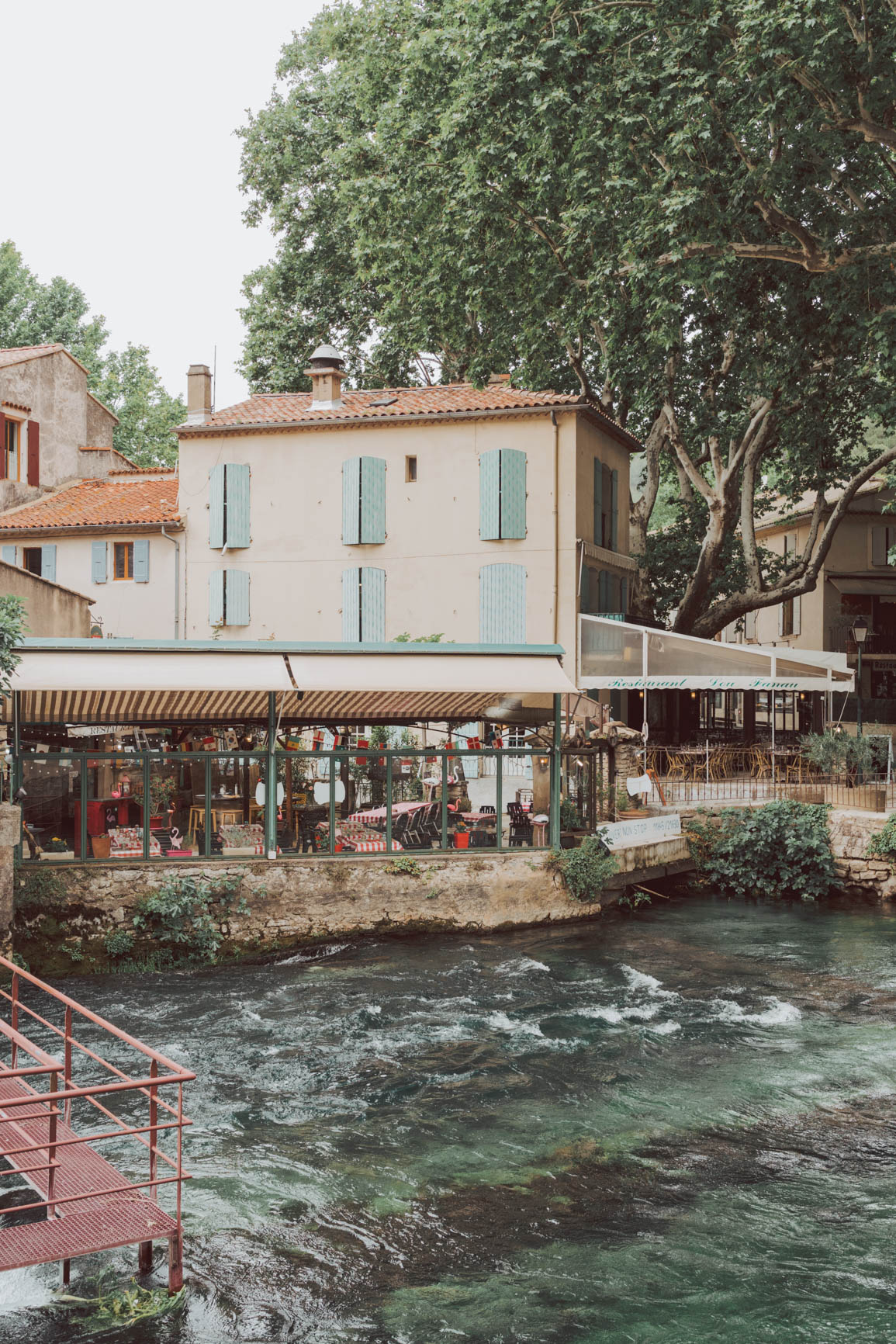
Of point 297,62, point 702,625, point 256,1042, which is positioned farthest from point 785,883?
point 297,62

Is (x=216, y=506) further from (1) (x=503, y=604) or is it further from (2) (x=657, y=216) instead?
(2) (x=657, y=216)

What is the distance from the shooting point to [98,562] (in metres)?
A: 28.1

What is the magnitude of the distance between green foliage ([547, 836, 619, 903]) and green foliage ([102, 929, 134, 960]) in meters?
6.00

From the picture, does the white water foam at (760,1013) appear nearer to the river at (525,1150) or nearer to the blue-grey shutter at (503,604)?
the river at (525,1150)

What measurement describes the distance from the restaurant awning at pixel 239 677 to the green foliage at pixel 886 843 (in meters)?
6.35

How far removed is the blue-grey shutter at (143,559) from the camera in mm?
27484

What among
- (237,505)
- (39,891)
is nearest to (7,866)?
(39,891)

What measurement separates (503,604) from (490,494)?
2.36 meters

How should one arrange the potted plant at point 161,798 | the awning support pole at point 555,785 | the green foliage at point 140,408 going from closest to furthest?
the potted plant at point 161,798, the awning support pole at point 555,785, the green foliage at point 140,408

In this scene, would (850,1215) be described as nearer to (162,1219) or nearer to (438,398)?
(162,1219)

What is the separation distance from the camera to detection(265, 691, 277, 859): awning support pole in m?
16.2

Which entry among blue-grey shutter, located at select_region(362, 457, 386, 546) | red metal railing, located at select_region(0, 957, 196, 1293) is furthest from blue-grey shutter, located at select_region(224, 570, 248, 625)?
red metal railing, located at select_region(0, 957, 196, 1293)

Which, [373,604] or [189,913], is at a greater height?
[373,604]

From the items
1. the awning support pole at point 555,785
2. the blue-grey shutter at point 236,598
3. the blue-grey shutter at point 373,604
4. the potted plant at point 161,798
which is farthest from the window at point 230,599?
the awning support pole at point 555,785
